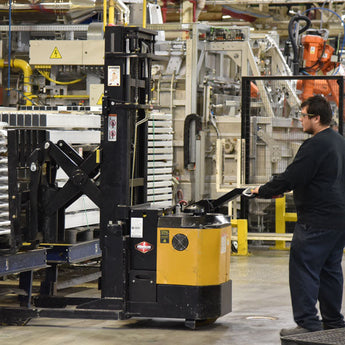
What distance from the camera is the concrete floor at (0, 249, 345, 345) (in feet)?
20.7

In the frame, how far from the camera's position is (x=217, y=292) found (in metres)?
6.66

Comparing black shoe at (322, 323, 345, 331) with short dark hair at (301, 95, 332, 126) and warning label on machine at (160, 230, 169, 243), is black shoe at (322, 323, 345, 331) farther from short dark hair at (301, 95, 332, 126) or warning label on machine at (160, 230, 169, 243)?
short dark hair at (301, 95, 332, 126)

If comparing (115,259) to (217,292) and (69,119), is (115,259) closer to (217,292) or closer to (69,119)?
(217,292)

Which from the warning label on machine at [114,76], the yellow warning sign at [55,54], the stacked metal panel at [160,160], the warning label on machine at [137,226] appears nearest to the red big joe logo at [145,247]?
the warning label on machine at [137,226]

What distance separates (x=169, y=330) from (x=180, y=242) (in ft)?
2.41

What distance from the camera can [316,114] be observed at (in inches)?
247

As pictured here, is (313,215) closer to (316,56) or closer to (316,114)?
(316,114)

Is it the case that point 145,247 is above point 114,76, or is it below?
below

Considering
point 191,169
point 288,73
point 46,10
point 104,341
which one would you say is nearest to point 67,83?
point 46,10

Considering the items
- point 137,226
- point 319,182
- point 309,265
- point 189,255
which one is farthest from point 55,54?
point 309,265

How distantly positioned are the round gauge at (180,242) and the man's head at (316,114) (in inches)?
51.4

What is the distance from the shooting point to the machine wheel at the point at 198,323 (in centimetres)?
662

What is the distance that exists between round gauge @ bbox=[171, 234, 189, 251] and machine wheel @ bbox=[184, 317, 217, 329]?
1.98ft

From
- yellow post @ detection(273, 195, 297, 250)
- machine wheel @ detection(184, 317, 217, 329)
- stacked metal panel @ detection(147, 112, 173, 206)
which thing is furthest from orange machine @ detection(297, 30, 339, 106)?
machine wheel @ detection(184, 317, 217, 329)
